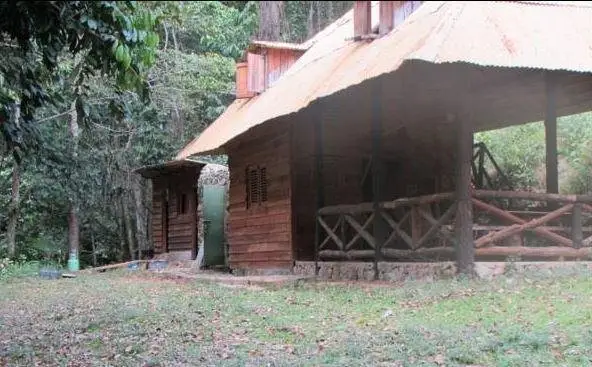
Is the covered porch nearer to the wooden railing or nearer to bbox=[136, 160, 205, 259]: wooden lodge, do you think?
the wooden railing

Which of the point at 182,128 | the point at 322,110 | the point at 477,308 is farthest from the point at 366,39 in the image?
the point at 182,128

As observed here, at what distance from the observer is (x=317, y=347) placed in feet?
19.9

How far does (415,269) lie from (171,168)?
38.8ft

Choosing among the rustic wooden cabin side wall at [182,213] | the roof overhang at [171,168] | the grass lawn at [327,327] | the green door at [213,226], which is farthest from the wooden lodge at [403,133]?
the rustic wooden cabin side wall at [182,213]

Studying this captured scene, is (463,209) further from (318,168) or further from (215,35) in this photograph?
(215,35)

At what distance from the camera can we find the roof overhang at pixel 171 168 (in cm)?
1919

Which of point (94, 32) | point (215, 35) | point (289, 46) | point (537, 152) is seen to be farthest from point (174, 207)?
point (94, 32)

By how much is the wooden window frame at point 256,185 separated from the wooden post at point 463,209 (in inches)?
249

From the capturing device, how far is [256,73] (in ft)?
51.4

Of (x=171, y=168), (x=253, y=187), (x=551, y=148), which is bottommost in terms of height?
(x=253, y=187)

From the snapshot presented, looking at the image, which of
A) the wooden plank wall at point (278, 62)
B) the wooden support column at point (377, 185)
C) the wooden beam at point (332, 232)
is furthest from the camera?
the wooden plank wall at point (278, 62)

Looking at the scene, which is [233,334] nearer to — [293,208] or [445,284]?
[445,284]

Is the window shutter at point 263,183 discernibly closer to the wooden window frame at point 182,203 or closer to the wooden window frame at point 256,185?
the wooden window frame at point 256,185

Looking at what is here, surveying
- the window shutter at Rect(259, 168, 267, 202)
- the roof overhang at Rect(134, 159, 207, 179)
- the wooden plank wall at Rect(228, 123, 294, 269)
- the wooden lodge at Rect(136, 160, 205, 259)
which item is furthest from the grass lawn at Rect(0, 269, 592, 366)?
the wooden lodge at Rect(136, 160, 205, 259)
